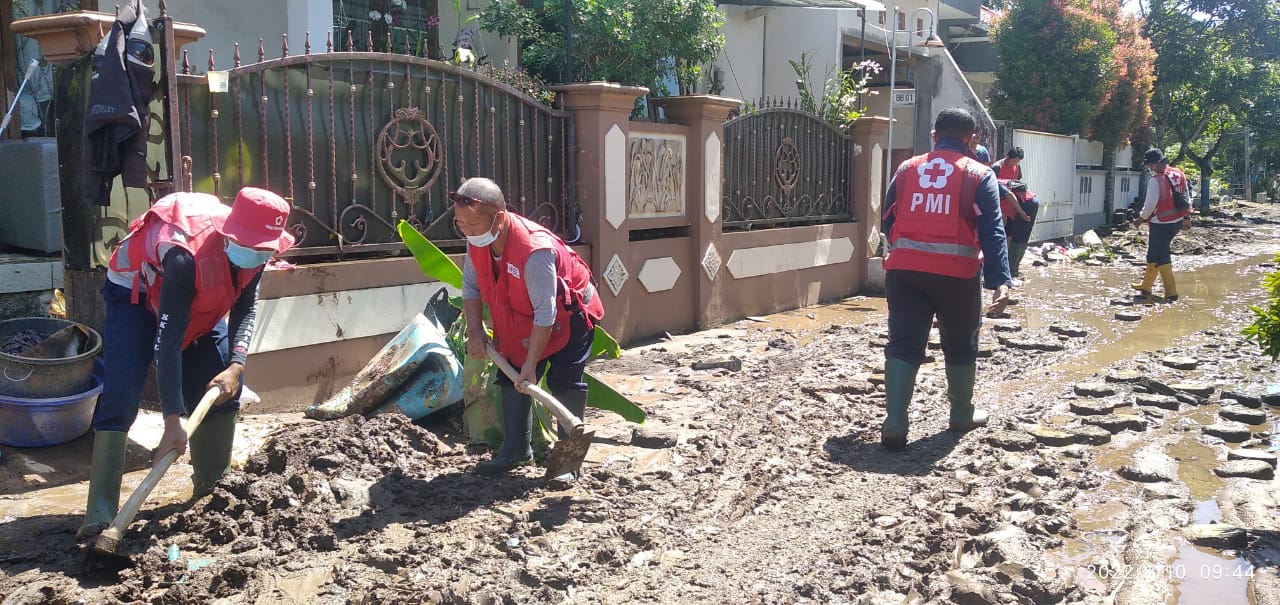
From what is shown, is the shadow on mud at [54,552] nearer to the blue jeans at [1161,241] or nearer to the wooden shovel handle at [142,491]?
the wooden shovel handle at [142,491]

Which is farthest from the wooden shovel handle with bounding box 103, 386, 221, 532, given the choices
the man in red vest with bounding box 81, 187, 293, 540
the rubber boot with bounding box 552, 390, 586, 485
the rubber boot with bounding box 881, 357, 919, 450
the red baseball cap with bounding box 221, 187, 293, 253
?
the rubber boot with bounding box 881, 357, 919, 450

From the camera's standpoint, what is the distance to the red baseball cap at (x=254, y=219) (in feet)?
12.3

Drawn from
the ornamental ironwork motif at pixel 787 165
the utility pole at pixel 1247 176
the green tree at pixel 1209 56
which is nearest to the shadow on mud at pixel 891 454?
the ornamental ironwork motif at pixel 787 165

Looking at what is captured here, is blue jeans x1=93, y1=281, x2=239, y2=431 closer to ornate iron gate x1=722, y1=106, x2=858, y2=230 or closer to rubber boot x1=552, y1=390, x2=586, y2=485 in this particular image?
rubber boot x1=552, y1=390, x2=586, y2=485

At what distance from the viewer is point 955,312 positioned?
5594mm

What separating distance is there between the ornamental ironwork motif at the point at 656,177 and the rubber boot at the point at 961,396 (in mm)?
3412

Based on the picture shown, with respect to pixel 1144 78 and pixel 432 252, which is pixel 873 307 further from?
pixel 1144 78

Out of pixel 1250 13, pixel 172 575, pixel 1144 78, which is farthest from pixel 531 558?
pixel 1250 13

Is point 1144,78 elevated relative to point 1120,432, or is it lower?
elevated

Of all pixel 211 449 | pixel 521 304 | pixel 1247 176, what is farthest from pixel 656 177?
pixel 1247 176

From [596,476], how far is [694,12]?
6706 mm


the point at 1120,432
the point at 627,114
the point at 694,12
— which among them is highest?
the point at 694,12

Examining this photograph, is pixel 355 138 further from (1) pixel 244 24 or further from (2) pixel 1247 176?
(2) pixel 1247 176

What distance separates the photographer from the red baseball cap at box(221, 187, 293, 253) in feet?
12.3
